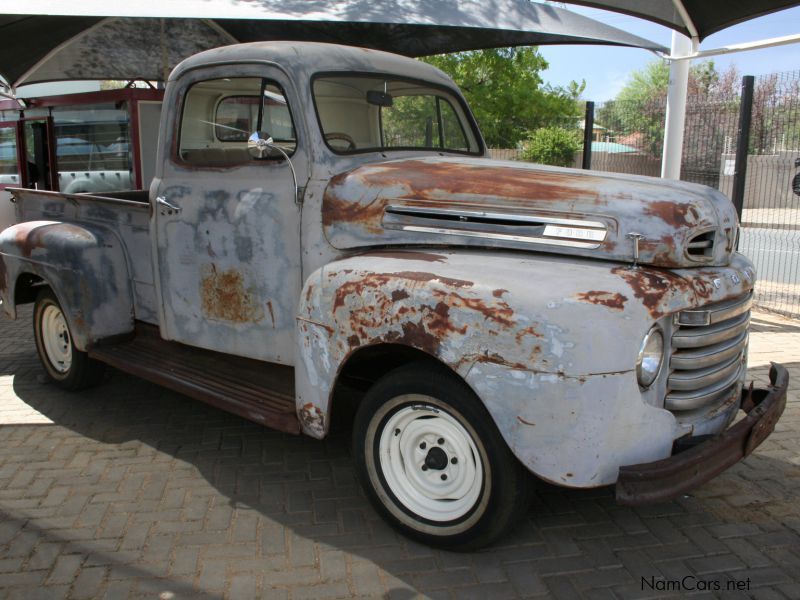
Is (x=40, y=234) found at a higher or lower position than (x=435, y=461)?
higher

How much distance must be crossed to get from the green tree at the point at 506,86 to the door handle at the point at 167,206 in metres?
14.1

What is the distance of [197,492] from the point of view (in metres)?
3.52

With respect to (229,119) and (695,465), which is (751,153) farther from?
(695,465)

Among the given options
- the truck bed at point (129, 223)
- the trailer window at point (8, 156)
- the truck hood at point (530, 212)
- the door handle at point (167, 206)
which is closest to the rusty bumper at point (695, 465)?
the truck hood at point (530, 212)

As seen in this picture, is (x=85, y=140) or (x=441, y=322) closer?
(x=441, y=322)

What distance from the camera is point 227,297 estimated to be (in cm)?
377

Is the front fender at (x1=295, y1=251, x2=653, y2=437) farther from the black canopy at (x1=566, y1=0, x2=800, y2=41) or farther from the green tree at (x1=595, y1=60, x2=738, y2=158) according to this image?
the green tree at (x1=595, y1=60, x2=738, y2=158)

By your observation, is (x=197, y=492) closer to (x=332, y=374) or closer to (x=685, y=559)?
(x=332, y=374)

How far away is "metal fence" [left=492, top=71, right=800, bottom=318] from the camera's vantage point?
8172 mm

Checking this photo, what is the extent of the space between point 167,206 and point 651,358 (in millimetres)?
2801

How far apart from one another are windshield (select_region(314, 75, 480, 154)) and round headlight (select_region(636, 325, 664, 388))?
5.93 feet

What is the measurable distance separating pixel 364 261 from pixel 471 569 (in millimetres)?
1374

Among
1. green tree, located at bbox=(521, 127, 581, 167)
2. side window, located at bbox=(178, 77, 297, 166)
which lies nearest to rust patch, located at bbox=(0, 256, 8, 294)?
side window, located at bbox=(178, 77, 297, 166)

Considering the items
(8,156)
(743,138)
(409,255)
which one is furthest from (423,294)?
(8,156)
